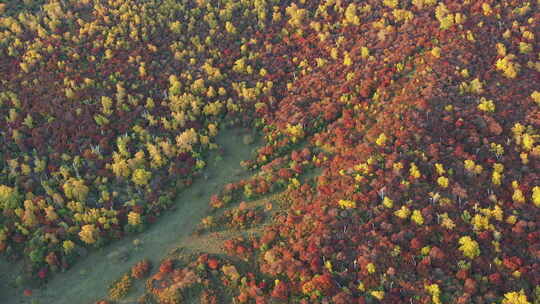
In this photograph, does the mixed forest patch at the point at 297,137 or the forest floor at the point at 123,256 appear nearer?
the mixed forest patch at the point at 297,137

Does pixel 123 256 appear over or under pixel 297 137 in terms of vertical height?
over

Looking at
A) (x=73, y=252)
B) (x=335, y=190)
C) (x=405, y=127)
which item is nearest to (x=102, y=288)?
(x=73, y=252)

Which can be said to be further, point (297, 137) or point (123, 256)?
point (297, 137)

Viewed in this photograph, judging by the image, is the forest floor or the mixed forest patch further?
the forest floor
